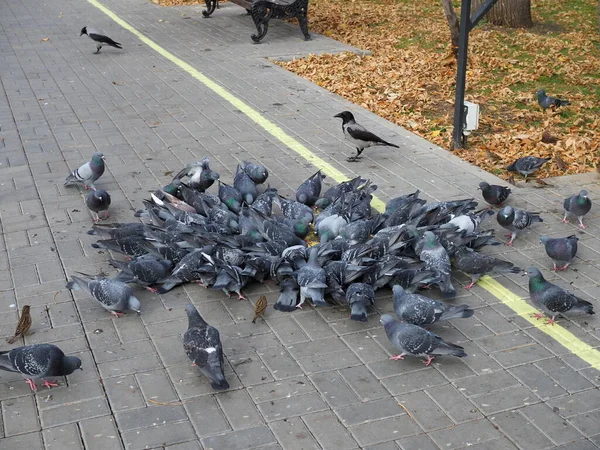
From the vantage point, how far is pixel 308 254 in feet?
20.7

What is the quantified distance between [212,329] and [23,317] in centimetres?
143

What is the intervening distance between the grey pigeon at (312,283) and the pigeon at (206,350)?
0.92m

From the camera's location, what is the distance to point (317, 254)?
6.25 metres

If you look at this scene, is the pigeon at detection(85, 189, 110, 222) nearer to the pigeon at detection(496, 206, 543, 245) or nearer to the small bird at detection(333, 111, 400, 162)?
the small bird at detection(333, 111, 400, 162)

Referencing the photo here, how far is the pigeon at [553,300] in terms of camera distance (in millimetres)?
5637

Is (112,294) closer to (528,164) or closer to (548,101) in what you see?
(528,164)

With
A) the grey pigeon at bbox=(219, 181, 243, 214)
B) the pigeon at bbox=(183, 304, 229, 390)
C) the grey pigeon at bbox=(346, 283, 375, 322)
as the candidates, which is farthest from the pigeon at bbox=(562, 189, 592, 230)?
the pigeon at bbox=(183, 304, 229, 390)

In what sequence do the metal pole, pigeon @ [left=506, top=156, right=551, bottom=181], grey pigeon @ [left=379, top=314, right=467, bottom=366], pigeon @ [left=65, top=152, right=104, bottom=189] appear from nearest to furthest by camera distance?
grey pigeon @ [left=379, top=314, right=467, bottom=366] < pigeon @ [left=65, top=152, right=104, bottom=189] < pigeon @ [left=506, top=156, right=551, bottom=181] < the metal pole

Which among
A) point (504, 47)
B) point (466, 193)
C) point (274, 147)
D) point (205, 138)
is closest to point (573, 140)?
point (466, 193)

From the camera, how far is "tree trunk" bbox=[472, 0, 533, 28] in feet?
52.6

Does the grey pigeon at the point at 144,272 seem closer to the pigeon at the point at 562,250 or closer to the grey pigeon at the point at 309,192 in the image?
the grey pigeon at the point at 309,192

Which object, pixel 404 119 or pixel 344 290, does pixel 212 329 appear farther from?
pixel 404 119

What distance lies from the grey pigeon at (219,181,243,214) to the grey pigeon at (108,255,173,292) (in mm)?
1191

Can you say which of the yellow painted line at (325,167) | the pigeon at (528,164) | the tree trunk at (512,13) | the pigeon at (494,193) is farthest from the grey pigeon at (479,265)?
the tree trunk at (512,13)
